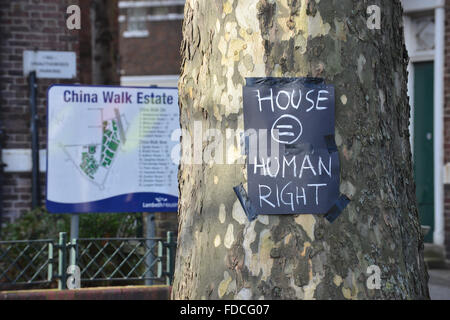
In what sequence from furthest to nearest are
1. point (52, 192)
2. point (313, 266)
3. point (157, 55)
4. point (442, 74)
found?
point (157, 55) < point (442, 74) < point (52, 192) < point (313, 266)

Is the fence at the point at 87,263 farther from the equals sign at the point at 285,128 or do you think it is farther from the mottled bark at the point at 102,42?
the mottled bark at the point at 102,42

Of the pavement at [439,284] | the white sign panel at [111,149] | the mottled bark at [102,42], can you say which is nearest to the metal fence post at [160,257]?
the white sign panel at [111,149]

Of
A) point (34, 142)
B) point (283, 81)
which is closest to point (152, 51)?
point (34, 142)

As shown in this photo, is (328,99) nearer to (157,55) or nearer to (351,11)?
(351,11)

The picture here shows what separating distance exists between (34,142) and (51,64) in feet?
3.35

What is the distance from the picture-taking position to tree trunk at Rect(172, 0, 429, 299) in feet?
8.20

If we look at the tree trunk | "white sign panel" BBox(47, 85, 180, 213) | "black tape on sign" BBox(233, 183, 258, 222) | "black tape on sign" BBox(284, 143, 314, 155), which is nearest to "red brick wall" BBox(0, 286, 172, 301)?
"white sign panel" BBox(47, 85, 180, 213)

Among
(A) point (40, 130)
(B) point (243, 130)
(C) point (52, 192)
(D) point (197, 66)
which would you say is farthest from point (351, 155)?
(A) point (40, 130)

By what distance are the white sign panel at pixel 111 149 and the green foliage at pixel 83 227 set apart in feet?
2.73

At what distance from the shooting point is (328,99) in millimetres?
2543

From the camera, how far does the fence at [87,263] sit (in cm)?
712

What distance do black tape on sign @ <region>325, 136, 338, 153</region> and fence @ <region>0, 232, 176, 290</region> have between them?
4.76 metres

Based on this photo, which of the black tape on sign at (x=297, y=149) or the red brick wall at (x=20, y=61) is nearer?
the black tape on sign at (x=297, y=149)

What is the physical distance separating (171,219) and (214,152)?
546cm
